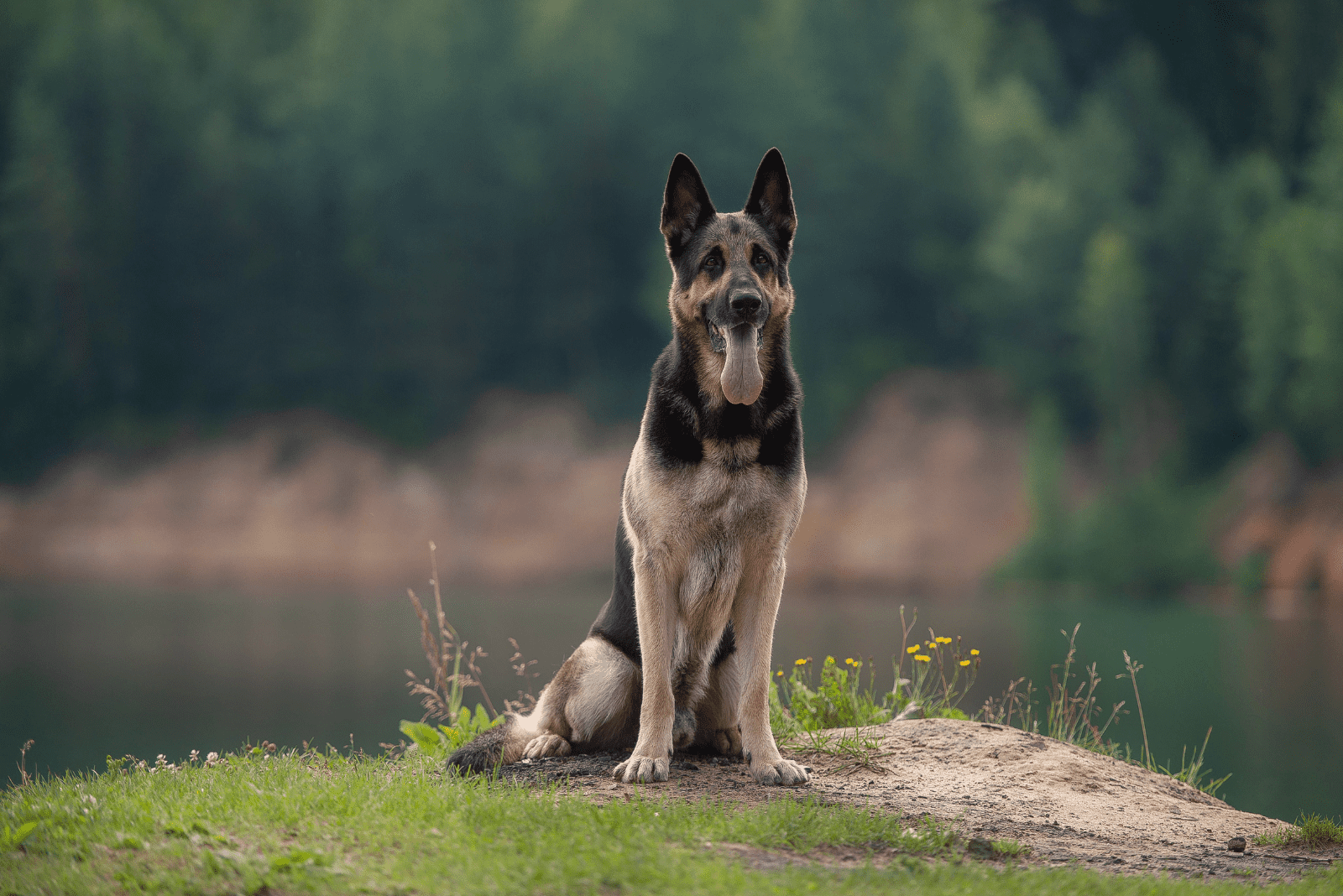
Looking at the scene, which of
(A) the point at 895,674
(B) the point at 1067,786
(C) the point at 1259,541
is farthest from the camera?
(C) the point at 1259,541

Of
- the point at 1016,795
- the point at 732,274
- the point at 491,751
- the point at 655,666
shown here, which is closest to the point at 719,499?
the point at 655,666

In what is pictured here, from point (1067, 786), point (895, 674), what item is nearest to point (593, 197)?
point (895, 674)

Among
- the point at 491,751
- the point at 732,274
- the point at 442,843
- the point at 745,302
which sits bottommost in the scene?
the point at 442,843

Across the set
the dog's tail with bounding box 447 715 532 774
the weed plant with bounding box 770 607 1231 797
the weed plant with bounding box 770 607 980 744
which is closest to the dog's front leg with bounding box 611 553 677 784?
the dog's tail with bounding box 447 715 532 774

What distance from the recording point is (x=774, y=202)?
5.65 m

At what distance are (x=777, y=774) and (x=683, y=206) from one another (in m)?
3.13

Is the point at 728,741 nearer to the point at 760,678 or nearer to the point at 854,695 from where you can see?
the point at 760,678

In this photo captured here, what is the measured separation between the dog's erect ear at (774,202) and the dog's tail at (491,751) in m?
3.16

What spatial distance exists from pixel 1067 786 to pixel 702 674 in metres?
2.42

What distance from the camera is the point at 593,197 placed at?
3606 cm

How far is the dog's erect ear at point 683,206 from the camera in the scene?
18.1 feet

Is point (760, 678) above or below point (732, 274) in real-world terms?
below

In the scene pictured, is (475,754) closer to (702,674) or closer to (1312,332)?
(702,674)

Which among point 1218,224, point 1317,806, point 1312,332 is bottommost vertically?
point 1317,806
